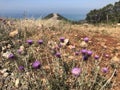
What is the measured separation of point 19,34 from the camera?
732 centimetres

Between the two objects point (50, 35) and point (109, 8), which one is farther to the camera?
point (109, 8)

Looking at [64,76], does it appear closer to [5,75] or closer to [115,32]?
[5,75]

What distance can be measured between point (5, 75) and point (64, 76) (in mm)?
906

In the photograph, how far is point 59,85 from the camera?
438 cm

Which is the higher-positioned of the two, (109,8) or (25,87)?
(25,87)

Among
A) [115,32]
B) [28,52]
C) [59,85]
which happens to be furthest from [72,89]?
[115,32]

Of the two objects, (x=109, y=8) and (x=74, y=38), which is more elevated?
(x=74, y=38)

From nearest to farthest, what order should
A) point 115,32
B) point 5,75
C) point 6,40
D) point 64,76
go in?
point 64,76 < point 5,75 < point 6,40 < point 115,32

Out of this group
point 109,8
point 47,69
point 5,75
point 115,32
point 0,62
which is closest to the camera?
point 5,75

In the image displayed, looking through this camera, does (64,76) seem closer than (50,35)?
Yes

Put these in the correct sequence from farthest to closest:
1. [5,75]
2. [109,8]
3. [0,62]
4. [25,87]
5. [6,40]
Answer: [109,8] → [6,40] → [0,62] → [5,75] → [25,87]

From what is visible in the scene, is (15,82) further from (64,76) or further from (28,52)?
(28,52)

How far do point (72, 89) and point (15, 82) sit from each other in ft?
2.25

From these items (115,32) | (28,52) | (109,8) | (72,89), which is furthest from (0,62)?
(109,8)
